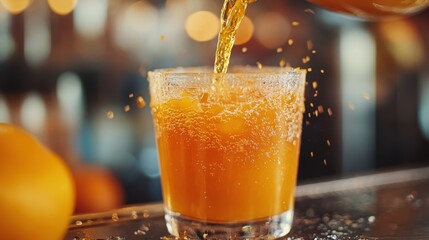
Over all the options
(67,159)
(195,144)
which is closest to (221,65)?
(195,144)

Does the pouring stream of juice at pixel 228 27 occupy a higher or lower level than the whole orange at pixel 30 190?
higher

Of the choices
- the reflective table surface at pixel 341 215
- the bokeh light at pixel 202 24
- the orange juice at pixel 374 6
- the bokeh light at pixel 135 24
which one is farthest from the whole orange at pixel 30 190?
the bokeh light at pixel 202 24

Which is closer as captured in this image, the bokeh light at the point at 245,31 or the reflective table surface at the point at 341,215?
the reflective table surface at the point at 341,215

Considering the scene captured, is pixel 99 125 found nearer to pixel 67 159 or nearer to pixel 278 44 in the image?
pixel 67 159

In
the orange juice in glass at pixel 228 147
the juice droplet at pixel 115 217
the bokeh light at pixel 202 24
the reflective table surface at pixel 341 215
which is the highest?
the bokeh light at pixel 202 24

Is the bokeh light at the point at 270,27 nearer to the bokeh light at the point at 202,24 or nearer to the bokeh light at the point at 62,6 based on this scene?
the bokeh light at the point at 202,24

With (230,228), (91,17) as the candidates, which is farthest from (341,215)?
(91,17)

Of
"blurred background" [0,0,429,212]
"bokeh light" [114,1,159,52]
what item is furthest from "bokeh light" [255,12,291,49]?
"bokeh light" [114,1,159,52]

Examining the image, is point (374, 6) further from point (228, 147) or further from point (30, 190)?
point (30, 190)
